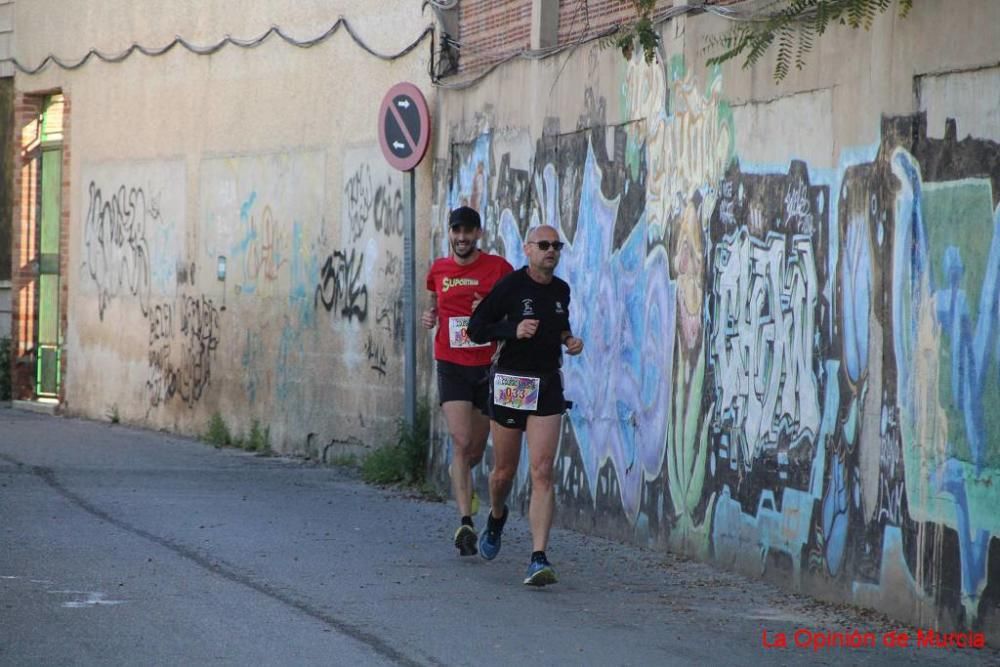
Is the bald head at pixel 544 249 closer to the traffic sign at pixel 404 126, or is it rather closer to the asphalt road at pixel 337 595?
the asphalt road at pixel 337 595

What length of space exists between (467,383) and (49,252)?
12941mm

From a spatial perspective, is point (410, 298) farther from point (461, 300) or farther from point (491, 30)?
point (461, 300)

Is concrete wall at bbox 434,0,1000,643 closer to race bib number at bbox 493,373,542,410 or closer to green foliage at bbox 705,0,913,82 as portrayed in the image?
green foliage at bbox 705,0,913,82

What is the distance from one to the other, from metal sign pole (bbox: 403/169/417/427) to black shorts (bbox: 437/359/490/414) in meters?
3.40

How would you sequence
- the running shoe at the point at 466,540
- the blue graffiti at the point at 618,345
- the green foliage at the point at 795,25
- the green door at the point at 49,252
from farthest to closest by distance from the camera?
1. the green door at the point at 49,252
2. the blue graffiti at the point at 618,345
3. the running shoe at the point at 466,540
4. the green foliage at the point at 795,25

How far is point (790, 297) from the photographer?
9.42m

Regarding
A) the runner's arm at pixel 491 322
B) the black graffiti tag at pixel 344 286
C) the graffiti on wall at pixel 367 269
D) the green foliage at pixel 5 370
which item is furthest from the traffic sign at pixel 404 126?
the green foliage at pixel 5 370

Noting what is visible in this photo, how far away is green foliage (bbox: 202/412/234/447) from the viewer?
1797 centimetres

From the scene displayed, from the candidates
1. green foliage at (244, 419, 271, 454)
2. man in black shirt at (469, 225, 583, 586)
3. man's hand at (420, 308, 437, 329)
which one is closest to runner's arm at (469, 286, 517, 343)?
A: man in black shirt at (469, 225, 583, 586)

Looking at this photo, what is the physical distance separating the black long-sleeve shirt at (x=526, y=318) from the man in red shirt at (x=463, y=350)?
0.89 meters

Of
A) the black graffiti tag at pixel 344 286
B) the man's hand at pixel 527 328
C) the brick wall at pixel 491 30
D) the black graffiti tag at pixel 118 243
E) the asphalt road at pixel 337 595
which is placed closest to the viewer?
the asphalt road at pixel 337 595

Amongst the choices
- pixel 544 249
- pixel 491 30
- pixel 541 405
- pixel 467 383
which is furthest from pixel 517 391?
pixel 491 30

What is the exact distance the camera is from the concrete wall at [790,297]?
7852 mm

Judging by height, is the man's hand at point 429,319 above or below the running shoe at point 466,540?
above
